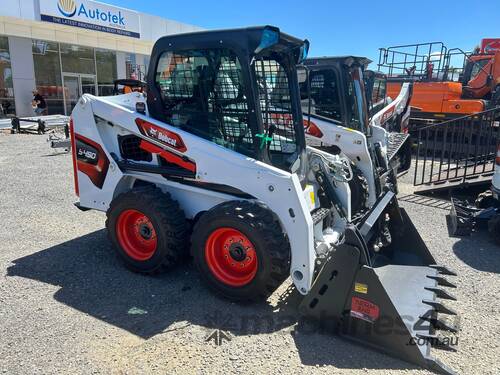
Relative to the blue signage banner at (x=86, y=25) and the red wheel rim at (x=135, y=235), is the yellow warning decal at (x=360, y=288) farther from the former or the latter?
the blue signage banner at (x=86, y=25)

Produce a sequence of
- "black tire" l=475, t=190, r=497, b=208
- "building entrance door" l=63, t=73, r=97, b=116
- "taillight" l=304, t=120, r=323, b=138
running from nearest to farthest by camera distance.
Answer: "black tire" l=475, t=190, r=497, b=208
"taillight" l=304, t=120, r=323, b=138
"building entrance door" l=63, t=73, r=97, b=116

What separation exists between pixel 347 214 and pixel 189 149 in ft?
5.99

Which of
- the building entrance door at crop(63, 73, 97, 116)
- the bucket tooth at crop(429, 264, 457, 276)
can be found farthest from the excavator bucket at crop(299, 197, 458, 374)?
the building entrance door at crop(63, 73, 97, 116)

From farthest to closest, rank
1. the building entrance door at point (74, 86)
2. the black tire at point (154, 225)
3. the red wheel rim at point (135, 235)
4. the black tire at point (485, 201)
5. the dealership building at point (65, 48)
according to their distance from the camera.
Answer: the building entrance door at point (74, 86)
the dealership building at point (65, 48)
the black tire at point (485, 201)
the red wheel rim at point (135, 235)
the black tire at point (154, 225)

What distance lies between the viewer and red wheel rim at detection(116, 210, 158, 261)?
158 inches

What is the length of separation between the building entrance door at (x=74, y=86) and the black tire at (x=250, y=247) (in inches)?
698

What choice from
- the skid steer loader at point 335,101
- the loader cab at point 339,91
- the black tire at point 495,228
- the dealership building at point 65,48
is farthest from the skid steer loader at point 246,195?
the dealership building at point 65,48

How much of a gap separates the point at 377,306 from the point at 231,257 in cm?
130

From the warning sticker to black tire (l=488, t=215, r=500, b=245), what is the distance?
319 centimetres

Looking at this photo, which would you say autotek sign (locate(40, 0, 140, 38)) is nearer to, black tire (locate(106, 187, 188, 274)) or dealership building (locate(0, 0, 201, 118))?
dealership building (locate(0, 0, 201, 118))

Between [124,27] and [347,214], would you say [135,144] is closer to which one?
[347,214]

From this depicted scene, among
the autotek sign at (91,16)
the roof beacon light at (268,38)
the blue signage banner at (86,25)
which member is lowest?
the roof beacon light at (268,38)

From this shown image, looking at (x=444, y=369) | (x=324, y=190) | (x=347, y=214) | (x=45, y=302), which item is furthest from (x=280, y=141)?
(x=45, y=302)

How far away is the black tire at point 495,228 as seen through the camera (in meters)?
5.11
